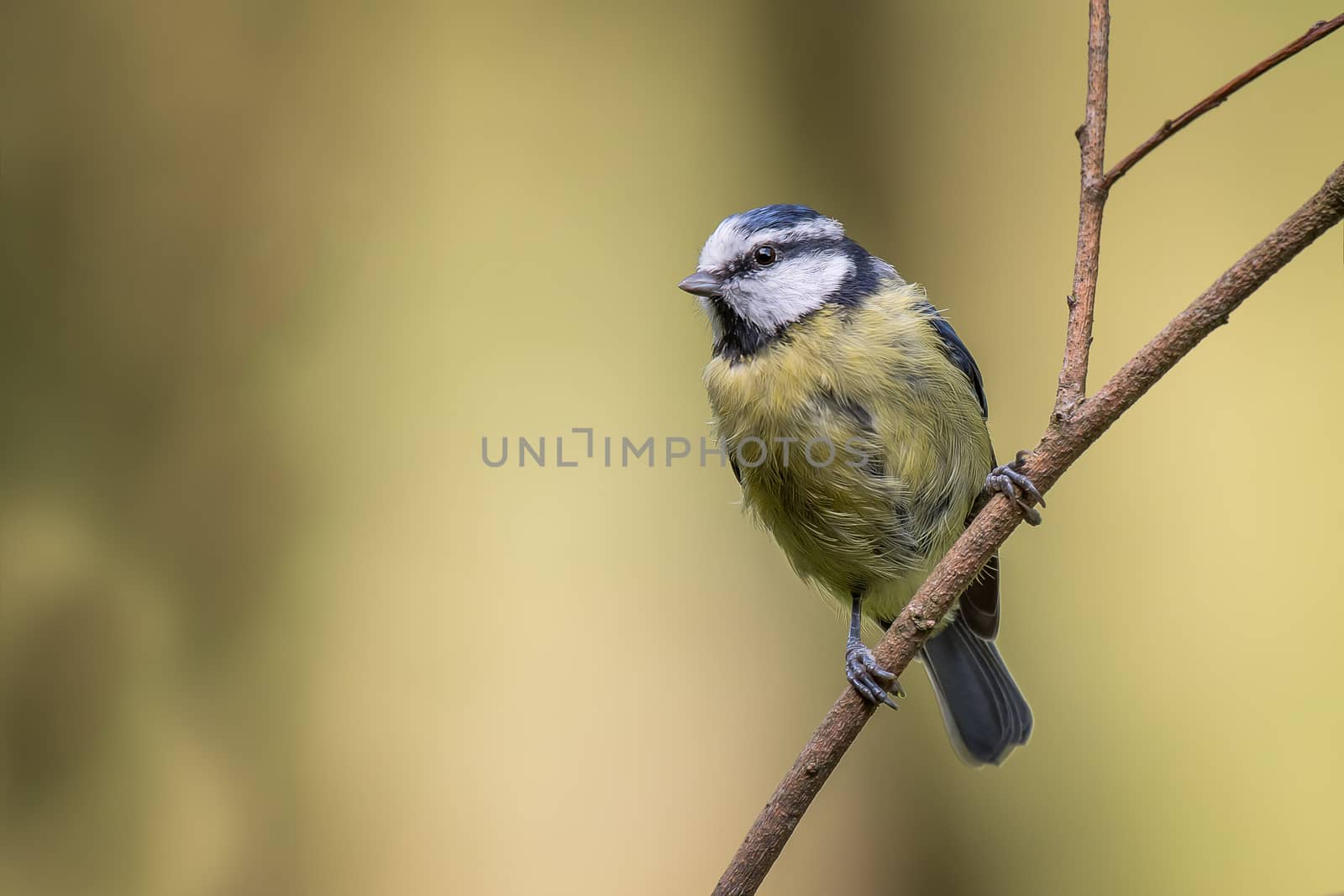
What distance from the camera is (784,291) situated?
175 centimetres

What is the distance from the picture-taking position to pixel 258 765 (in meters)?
2.41

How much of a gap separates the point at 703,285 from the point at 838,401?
283 mm

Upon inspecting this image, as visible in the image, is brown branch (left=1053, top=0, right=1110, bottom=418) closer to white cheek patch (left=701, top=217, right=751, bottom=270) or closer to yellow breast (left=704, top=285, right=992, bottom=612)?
yellow breast (left=704, top=285, right=992, bottom=612)

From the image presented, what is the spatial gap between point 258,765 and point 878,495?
155 centimetres

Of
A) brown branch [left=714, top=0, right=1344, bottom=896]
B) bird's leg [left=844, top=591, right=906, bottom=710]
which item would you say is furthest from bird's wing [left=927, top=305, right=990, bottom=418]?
brown branch [left=714, top=0, right=1344, bottom=896]

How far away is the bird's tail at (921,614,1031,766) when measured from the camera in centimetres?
204

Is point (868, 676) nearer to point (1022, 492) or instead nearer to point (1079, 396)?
point (1022, 492)

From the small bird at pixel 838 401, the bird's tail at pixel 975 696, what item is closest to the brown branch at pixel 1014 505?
the small bird at pixel 838 401

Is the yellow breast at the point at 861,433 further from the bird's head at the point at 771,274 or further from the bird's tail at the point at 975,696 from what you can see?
the bird's tail at the point at 975,696

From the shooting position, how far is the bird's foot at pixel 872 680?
1.32 metres

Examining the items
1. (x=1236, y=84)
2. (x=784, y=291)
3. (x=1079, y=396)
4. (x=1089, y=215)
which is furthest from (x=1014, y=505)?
(x=784, y=291)

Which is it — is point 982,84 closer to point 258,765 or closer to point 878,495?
point 878,495

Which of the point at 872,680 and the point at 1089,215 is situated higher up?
the point at 1089,215

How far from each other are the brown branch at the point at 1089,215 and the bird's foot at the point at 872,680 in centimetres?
39
